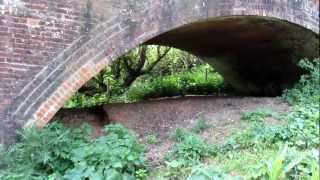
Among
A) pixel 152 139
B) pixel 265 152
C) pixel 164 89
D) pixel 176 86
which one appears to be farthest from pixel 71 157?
pixel 176 86

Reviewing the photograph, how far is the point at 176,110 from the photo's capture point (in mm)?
9234

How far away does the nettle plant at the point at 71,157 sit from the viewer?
18.8 feet

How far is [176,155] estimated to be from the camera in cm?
665

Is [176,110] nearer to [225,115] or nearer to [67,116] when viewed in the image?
[225,115]

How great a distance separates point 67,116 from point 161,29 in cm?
252

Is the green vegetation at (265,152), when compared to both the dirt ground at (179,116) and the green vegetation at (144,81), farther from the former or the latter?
the green vegetation at (144,81)

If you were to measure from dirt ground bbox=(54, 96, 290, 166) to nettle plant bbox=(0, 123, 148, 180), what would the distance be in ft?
2.44

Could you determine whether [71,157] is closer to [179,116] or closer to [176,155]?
[176,155]

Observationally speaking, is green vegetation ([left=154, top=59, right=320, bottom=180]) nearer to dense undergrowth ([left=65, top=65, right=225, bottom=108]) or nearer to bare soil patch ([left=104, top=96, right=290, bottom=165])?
bare soil patch ([left=104, top=96, right=290, bottom=165])

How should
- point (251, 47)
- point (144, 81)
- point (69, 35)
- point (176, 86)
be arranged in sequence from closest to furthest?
Answer: point (69, 35), point (251, 47), point (176, 86), point (144, 81)

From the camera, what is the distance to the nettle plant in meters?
5.74

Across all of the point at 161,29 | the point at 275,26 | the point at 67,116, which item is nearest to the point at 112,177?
the point at 161,29

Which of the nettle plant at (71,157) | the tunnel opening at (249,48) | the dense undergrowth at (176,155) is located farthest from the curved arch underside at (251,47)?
the nettle plant at (71,157)

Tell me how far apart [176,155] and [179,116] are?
7.48ft
